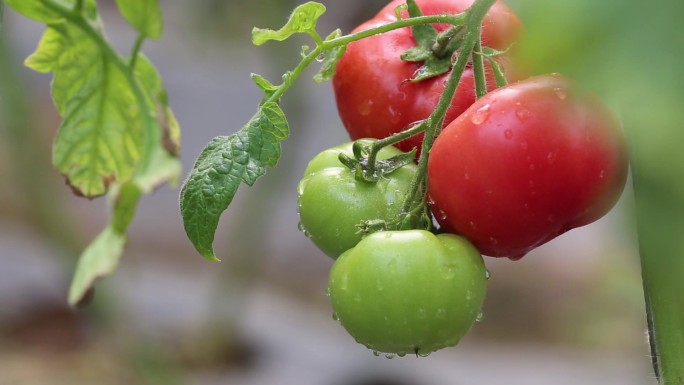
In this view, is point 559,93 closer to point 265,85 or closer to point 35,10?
point 265,85

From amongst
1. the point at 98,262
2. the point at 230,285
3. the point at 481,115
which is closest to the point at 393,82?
the point at 481,115

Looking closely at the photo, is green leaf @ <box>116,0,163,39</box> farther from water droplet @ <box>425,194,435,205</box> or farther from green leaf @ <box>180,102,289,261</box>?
water droplet @ <box>425,194,435,205</box>

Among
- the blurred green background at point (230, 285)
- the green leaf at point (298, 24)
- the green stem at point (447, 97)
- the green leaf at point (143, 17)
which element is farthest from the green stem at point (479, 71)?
the blurred green background at point (230, 285)

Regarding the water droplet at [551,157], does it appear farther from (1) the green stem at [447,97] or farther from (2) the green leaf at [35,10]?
(2) the green leaf at [35,10]

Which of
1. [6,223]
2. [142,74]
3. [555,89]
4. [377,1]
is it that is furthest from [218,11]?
A: [555,89]

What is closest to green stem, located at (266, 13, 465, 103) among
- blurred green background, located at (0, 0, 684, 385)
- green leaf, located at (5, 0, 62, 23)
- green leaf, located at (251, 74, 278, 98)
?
green leaf, located at (251, 74, 278, 98)
